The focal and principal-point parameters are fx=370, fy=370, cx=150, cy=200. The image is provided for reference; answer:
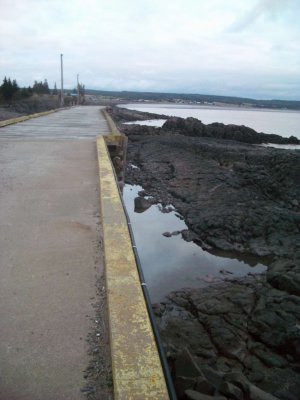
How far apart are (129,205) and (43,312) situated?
33.8 feet

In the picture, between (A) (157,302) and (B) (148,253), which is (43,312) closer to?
(A) (157,302)

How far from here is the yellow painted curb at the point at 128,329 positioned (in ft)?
6.04

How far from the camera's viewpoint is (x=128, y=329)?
2.26 metres

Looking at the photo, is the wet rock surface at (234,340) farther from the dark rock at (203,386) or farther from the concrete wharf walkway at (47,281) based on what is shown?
the concrete wharf walkway at (47,281)

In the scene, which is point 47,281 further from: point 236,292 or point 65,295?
point 236,292

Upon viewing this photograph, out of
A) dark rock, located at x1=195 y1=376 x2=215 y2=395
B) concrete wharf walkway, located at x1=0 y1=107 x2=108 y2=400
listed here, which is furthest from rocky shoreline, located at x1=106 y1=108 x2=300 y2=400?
concrete wharf walkway, located at x1=0 y1=107 x2=108 y2=400

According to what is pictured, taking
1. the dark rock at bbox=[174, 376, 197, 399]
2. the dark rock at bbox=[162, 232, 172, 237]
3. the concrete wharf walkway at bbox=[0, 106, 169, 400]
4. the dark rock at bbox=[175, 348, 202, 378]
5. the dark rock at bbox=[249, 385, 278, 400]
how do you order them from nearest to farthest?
the concrete wharf walkway at bbox=[0, 106, 169, 400] < the dark rock at bbox=[174, 376, 197, 399] < the dark rock at bbox=[175, 348, 202, 378] < the dark rock at bbox=[249, 385, 278, 400] < the dark rock at bbox=[162, 232, 172, 237]

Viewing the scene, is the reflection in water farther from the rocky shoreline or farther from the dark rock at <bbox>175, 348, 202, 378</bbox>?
the dark rock at <bbox>175, 348, 202, 378</bbox>

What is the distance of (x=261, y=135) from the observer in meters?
38.0

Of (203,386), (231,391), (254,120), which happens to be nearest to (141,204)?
(231,391)

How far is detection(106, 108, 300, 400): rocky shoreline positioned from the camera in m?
4.17

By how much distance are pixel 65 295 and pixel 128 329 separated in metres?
0.70

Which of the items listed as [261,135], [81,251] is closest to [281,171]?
[81,251]

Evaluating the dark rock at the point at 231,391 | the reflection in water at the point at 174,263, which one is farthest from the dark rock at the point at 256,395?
the reflection in water at the point at 174,263
